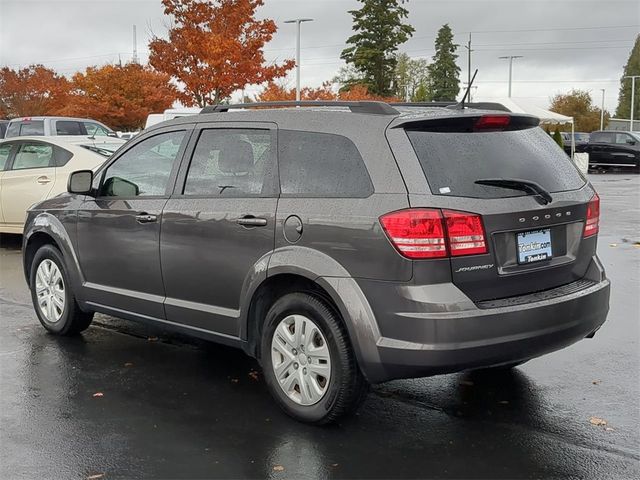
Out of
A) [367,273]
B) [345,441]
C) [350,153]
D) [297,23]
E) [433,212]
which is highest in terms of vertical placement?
[297,23]

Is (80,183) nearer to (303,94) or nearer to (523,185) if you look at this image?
(523,185)

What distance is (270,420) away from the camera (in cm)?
465

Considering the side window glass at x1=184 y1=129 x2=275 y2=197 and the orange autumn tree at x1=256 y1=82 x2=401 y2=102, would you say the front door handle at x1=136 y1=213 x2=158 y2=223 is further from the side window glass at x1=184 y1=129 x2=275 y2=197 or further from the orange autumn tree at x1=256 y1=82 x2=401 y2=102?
the orange autumn tree at x1=256 y1=82 x2=401 y2=102

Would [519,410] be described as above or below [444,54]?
below

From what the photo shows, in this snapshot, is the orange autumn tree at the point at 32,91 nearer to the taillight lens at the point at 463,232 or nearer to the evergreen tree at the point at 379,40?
the evergreen tree at the point at 379,40

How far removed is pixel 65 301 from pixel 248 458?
117 inches

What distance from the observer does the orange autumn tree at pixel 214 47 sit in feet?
90.1

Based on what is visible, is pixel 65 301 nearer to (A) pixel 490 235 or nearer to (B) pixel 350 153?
(B) pixel 350 153

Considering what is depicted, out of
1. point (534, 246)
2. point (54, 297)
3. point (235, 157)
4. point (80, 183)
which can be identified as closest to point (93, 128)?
point (54, 297)

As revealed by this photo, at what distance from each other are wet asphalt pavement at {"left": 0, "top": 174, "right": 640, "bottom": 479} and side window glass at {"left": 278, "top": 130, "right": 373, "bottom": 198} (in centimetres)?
135

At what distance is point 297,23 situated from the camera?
118 feet

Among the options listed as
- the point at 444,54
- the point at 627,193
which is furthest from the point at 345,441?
the point at 444,54

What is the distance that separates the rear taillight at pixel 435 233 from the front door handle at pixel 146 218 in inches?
78.6

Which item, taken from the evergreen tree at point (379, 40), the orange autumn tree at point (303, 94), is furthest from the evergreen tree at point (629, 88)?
the orange autumn tree at point (303, 94)
